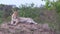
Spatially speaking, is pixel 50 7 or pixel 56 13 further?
pixel 56 13

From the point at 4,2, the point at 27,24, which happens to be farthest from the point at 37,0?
the point at 27,24

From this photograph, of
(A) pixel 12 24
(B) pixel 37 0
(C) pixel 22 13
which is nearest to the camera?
(A) pixel 12 24

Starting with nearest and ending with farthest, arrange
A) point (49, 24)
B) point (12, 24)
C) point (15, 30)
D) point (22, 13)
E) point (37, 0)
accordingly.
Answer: point (15, 30) < point (49, 24) < point (12, 24) < point (22, 13) < point (37, 0)

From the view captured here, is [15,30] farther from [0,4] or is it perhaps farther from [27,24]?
[0,4]

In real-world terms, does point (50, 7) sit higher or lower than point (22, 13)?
higher

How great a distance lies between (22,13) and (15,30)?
3.79 metres

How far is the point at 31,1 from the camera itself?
14.7 m

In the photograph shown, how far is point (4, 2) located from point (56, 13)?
6291 mm

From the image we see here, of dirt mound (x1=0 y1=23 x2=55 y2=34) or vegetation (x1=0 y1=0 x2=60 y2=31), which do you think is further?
vegetation (x1=0 y1=0 x2=60 y2=31)

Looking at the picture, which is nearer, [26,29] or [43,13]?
[26,29]

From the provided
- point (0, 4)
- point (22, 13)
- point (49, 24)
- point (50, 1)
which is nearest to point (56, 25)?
point (49, 24)

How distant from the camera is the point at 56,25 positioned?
30.3 ft

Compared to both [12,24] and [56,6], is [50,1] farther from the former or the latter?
[12,24]

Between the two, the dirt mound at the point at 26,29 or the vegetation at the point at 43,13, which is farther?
the vegetation at the point at 43,13
